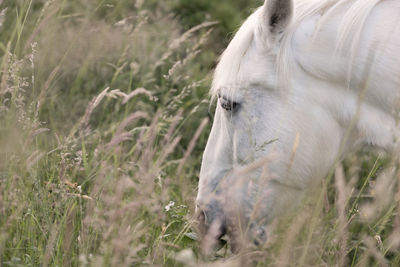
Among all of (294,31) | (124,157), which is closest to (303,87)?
(294,31)

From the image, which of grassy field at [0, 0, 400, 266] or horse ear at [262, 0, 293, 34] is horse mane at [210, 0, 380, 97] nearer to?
horse ear at [262, 0, 293, 34]

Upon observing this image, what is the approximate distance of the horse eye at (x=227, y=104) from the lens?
2.29 m

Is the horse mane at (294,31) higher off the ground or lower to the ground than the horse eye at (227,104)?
higher

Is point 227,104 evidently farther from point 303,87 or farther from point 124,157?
point 124,157

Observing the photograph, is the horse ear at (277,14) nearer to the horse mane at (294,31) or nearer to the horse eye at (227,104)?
the horse mane at (294,31)

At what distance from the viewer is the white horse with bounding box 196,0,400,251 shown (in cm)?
221

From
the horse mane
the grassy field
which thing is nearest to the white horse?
the horse mane

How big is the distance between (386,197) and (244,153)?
2.99 feet

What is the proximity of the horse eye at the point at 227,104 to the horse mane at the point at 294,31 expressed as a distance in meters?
0.09

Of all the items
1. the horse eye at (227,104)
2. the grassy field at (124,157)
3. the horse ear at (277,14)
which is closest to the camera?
the grassy field at (124,157)

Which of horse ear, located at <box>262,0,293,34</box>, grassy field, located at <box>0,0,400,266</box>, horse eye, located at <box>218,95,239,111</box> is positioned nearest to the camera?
grassy field, located at <box>0,0,400,266</box>

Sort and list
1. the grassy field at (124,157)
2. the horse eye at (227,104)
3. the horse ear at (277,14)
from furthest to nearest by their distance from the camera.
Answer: the horse eye at (227,104) → the horse ear at (277,14) → the grassy field at (124,157)

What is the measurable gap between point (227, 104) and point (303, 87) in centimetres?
36

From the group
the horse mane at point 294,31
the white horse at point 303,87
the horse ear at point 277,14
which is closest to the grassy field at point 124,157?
the white horse at point 303,87
